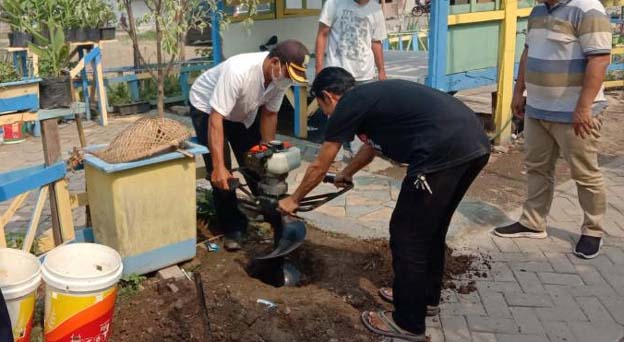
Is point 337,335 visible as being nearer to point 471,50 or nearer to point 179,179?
point 179,179

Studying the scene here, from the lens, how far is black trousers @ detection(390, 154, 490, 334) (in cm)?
312

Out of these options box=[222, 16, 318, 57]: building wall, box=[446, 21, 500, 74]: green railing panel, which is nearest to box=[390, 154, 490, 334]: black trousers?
box=[446, 21, 500, 74]: green railing panel

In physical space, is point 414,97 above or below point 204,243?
above

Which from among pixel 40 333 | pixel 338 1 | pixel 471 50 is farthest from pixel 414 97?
pixel 471 50

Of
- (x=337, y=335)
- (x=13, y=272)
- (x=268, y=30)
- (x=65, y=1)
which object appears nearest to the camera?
(x=13, y=272)

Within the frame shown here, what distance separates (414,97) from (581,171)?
189 cm

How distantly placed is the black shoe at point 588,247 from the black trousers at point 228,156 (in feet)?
7.94

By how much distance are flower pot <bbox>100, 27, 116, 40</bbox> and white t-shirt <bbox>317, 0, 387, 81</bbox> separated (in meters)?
4.97

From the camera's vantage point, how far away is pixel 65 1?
8.10m

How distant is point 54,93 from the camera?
387cm

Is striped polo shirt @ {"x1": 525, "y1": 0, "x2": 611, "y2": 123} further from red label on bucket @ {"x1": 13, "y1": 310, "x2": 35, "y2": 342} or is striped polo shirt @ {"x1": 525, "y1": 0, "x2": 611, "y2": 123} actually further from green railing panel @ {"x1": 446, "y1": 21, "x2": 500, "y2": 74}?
red label on bucket @ {"x1": 13, "y1": 310, "x2": 35, "y2": 342}

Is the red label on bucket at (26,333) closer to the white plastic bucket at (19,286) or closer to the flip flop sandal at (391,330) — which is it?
the white plastic bucket at (19,286)

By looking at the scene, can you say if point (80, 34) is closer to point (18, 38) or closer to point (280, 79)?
point (18, 38)

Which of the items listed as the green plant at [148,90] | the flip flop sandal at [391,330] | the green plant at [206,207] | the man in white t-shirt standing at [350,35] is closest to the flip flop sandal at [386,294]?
the flip flop sandal at [391,330]
